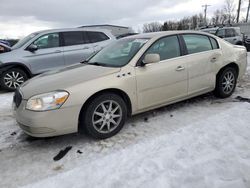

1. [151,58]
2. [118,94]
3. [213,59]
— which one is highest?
[151,58]

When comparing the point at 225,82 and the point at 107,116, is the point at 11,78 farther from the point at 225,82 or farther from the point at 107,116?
the point at 225,82

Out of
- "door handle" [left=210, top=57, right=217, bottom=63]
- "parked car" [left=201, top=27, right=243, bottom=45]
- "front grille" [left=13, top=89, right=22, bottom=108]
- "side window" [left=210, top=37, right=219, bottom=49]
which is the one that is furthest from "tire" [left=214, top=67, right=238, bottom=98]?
"parked car" [left=201, top=27, right=243, bottom=45]

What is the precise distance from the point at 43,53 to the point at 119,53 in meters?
3.74

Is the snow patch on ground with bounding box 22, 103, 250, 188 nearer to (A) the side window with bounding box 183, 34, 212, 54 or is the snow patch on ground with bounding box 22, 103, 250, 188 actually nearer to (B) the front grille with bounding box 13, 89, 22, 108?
(B) the front grille with bounding box 13, 89, 22, 108

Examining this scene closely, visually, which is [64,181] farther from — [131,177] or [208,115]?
[208,115]

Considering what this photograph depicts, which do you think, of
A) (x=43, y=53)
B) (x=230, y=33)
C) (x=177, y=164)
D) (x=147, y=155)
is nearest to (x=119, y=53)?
(x=147, y=155)

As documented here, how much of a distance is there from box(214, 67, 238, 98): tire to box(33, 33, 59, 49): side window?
16.0ft

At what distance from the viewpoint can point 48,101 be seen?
3029 mm

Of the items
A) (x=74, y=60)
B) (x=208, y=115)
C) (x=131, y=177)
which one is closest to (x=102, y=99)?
(x=131, y=177)

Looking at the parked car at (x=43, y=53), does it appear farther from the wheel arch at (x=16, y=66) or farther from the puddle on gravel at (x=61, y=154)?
the puddle on gravel at (x=61, y=154)

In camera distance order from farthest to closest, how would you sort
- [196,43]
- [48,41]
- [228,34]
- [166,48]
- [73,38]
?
[228,34]
[73,38]
[48,41]
[196,43]
[166,48]

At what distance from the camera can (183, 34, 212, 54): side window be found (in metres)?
4.32

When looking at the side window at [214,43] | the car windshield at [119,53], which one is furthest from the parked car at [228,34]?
the car windshield at [119,53]

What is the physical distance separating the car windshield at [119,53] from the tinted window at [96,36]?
349cm
